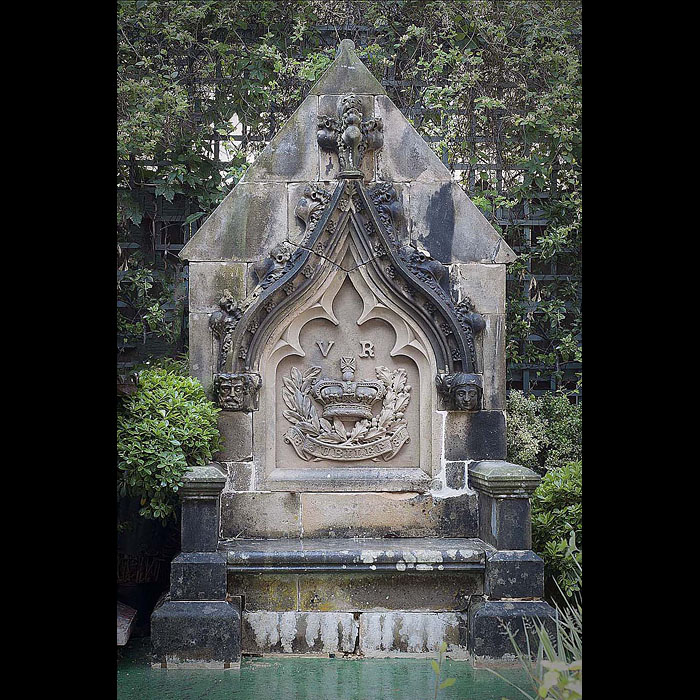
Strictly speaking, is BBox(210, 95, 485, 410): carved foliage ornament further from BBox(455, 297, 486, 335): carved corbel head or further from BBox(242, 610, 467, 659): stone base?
BBox(242, 610, 467, 659): stone base

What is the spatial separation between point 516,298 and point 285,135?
3.26 metres

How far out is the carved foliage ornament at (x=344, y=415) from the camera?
6.07m

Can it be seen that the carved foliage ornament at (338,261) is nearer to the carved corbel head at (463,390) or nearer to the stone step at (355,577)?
the carved corbel head at (463,390)

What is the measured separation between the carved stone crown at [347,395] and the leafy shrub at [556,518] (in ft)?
4.35

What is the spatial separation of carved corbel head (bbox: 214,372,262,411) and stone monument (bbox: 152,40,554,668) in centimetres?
1

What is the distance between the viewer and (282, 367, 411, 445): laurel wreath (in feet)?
19.9

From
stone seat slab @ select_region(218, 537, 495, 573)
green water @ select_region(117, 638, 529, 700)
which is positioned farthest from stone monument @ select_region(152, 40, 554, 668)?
green water @ select_region(117, 638, 529, 700)

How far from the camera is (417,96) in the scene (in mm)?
8734

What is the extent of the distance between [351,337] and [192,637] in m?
2.26

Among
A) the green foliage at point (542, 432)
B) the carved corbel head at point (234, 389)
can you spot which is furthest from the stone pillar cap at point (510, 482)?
the green foliage at point (542, 432)

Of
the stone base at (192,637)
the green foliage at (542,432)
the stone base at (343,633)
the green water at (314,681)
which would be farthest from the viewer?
the green foliage at (542,432)
